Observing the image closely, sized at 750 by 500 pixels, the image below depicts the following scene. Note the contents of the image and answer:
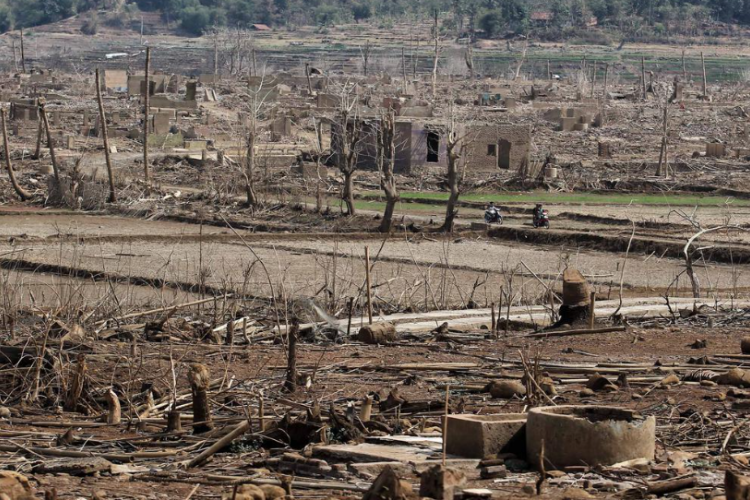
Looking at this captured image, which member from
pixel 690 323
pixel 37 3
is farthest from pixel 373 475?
pixel 37 3

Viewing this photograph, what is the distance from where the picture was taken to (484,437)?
6871mm

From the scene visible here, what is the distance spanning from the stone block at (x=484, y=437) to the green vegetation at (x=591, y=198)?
26508mm

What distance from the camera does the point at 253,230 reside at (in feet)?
91.4

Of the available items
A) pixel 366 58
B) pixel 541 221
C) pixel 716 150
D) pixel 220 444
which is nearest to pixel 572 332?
pixel 220 444

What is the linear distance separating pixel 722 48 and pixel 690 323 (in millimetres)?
124387

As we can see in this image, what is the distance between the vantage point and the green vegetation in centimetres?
3378

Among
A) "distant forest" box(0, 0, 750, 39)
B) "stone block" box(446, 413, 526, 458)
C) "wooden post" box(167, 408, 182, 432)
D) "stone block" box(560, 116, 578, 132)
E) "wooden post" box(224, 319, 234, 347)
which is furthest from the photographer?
"distant forest" box(0, 0, 750, 39)

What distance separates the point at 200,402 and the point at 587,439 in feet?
7.97

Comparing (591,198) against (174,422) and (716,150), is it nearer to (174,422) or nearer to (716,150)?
(716,150)

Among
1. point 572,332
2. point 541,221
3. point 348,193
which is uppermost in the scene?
point 572,332

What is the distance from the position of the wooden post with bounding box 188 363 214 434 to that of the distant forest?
434 ft

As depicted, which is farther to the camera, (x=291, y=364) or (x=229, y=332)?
(x=229, y=332)

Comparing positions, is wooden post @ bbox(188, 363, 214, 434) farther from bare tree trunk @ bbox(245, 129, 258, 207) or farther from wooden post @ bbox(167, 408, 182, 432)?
bare tree trunk @ bbox(245, 129, 258, 207)

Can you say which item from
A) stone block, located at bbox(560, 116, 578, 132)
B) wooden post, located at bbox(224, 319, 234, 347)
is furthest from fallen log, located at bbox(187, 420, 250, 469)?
stone block, located at bbox(560, 116, 578, 132)
